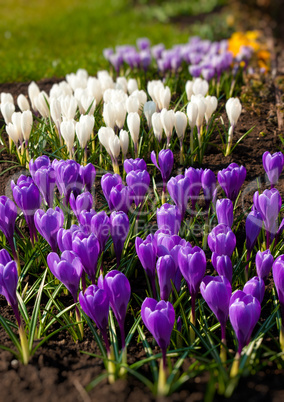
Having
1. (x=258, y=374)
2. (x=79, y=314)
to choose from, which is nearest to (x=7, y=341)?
(x=79, y=314)

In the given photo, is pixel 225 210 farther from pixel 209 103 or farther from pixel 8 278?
pixel 209 103

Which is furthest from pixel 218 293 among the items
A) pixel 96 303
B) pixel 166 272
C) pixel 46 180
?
pixel 46 180

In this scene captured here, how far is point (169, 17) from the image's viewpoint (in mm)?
A: 10773

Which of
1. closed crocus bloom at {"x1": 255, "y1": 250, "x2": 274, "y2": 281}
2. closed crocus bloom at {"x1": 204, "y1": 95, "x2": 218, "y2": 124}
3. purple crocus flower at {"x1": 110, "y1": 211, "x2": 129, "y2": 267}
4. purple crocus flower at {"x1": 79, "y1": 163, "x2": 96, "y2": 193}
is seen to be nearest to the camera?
closed crocus bloom at {"x1": 255, "y1": 250, "x2": 274, "y2": 281}

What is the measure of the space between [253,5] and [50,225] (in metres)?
9.40

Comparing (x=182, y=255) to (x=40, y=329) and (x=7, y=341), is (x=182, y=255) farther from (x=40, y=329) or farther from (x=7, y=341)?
(x=7, y=341)

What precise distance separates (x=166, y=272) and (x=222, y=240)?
300mm

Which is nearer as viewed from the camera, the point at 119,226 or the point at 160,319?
the point at 160,319

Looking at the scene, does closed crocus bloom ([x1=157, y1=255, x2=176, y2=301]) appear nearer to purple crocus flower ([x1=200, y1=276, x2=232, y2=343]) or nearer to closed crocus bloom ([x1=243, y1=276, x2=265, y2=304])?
purple crocus flower ([x1=200, y1=276, x2=232, y2=343])

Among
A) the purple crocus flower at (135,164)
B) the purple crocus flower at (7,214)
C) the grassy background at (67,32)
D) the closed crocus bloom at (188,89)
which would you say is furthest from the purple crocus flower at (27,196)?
the grassy background at (67,32)

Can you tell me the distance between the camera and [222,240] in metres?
1.96

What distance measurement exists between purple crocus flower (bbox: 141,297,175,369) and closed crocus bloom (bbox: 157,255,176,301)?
0.60ft

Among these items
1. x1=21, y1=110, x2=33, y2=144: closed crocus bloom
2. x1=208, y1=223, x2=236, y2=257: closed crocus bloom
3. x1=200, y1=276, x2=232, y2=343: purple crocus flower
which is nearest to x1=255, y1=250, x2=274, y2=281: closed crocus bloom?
x1=208, y1=223, x2=236, y2=257: closed crocus bloom

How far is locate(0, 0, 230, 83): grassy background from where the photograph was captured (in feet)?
19.2
